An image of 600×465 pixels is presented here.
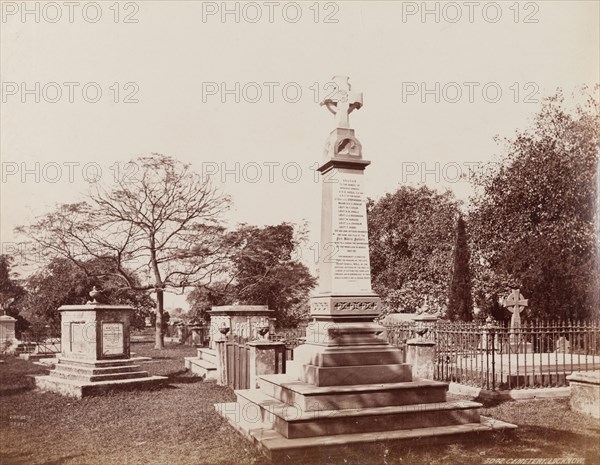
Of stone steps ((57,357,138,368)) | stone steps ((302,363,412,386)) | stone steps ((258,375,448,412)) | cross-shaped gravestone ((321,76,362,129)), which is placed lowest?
stone steps ((57,357,138,368))

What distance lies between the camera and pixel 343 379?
7.94 m

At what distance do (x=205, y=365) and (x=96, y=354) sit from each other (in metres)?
3.18

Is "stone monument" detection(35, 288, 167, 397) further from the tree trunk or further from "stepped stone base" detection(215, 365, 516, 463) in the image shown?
the tree trunk

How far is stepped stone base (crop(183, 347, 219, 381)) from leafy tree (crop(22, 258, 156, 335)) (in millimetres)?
11885

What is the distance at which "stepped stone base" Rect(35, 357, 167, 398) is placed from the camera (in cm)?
1253

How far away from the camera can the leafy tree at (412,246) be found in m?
36.7

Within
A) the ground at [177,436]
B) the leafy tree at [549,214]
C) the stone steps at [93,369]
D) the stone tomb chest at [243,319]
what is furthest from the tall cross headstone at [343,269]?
the leafy tree at [549,214]

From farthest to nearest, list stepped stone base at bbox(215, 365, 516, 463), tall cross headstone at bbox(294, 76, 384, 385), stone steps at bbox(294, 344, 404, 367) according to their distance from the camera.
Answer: tall cross headstone at bbox(294, 76, 384, 385) → stone steps at bbox(294, 344, 404, 367) → stepped stone base at bbox(215, 365, 516, 463)

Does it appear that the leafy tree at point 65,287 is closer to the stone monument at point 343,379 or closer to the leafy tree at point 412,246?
A: the leafy tree at point 412,246

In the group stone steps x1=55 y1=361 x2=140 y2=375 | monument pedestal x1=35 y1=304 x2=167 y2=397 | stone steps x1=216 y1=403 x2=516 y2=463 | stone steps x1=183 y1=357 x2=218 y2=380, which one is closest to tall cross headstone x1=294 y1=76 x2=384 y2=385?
stone steps x1=216 y1=403 x2=516 y2=463

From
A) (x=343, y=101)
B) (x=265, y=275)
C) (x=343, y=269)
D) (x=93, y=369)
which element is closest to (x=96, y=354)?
(x=93, y=369)

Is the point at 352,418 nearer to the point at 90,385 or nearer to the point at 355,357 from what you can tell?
the point at 355,357

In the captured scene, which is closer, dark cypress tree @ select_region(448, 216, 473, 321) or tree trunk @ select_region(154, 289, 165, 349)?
tree trunk @ select_region(154, 289, 165, 349)

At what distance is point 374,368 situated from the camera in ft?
26.7
